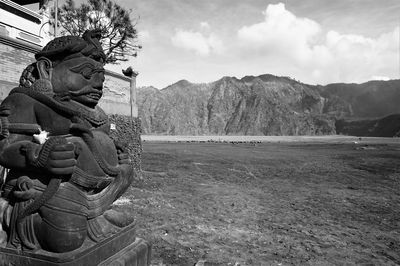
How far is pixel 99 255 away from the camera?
100 inches

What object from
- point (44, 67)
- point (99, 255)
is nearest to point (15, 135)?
point (44, 67)

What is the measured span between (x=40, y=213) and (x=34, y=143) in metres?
0.61

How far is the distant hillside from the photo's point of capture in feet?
409

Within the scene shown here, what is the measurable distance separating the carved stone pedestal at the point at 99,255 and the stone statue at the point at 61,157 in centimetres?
5

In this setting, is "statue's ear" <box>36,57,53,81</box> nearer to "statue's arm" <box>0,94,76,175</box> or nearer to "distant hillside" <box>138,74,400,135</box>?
"statue's arm" <box>0,94,76,175</box>

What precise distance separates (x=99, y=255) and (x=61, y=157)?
94cm

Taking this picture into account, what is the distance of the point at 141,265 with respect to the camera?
120 inches

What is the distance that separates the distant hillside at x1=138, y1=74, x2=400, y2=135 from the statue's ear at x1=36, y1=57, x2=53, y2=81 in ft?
390

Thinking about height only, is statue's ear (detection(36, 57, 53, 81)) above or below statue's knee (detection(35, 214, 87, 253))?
above

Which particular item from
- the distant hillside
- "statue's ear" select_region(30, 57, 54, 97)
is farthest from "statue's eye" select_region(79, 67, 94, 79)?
the distant hillside

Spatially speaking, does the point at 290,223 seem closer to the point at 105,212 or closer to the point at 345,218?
the point at 345,218

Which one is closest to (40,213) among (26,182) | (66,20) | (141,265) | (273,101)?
(26,182)

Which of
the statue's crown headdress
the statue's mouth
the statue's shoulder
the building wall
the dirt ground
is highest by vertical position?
the building wall

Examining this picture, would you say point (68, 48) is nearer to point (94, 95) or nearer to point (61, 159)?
point (94, 95)
